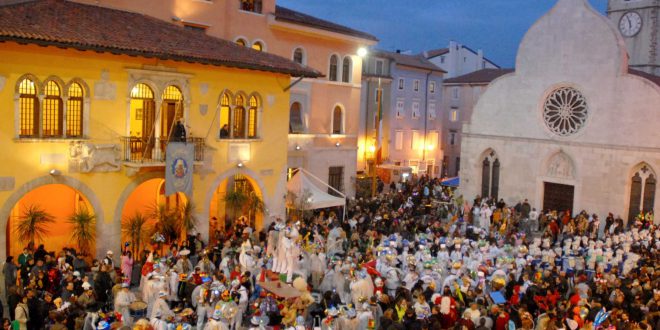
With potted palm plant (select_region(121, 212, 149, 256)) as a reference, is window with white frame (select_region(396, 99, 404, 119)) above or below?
above

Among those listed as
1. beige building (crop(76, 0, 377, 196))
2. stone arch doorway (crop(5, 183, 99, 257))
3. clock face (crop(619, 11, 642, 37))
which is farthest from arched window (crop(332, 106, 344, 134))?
clock face (crop(619, 11, 642, 37))

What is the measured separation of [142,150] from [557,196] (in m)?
24.7

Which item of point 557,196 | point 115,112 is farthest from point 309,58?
point 557,196

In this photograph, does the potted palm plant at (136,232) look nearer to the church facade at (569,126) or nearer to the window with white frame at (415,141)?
the church facade at (569,126)

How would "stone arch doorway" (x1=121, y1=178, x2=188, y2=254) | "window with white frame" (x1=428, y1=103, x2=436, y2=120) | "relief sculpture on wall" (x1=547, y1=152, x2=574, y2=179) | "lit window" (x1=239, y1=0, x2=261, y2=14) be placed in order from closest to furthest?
"stone arch doorway" (x1=121, y1=178, x2=188, y2=254) < "lit window" (x1=239, y1=0, x2=261, y2=14) < "relief sculpture on wall" (x1=547, y1=152, x2=574, y2=179) < "window with white frame" (x1=428, y1=103, x2=436, y2=120)

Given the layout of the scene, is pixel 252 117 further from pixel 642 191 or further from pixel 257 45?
pixel 642 191

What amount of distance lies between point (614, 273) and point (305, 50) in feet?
65.3

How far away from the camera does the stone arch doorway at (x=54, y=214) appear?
74.9ft

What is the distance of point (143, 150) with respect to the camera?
79.4ft

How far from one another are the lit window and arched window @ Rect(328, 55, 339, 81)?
5.32 m

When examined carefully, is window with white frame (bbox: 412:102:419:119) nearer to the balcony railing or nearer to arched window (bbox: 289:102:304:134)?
arched window (bbox: 289:102:304:134)

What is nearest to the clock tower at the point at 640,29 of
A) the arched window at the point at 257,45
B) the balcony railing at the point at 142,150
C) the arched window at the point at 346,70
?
the arched window at the point at 346,70

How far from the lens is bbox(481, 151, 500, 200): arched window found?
133 feet

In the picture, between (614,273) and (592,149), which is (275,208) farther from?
(592,149)
